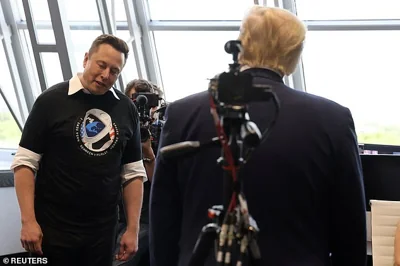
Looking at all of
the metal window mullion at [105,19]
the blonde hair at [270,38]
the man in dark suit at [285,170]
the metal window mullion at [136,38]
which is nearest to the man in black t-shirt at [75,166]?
the man in dark suit at [285,170]

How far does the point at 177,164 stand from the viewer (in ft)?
4.23

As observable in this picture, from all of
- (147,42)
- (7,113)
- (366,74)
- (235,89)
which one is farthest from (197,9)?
(235,89)

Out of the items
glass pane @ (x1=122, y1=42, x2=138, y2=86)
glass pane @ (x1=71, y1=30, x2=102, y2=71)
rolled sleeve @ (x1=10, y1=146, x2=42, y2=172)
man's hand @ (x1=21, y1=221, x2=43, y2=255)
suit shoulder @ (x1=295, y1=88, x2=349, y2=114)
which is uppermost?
glass pane @ (x1=71, y1=30, x2=102, y2=71)

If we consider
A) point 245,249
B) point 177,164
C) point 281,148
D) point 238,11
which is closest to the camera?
point 245,249

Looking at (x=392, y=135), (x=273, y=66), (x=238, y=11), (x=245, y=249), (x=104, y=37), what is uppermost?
(x=238, y=11)

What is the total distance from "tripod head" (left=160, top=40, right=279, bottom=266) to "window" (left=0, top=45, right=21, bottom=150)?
4.97 m

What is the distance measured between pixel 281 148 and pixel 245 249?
11.6 inches

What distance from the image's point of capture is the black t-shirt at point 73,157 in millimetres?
1986

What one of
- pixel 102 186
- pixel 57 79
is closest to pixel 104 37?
pixel 102 186

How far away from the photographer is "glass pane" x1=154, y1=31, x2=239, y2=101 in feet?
16.8

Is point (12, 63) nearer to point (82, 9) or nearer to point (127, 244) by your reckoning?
point (82, 9)

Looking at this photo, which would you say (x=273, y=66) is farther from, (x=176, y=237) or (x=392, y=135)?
(x=392, y=135)

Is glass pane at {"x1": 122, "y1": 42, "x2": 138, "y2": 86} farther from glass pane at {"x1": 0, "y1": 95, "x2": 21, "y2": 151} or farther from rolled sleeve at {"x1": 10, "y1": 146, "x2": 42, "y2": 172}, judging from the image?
rolled sleeve at {"x1": 10, "y1": 146, "x2": 42, "y2": 172}

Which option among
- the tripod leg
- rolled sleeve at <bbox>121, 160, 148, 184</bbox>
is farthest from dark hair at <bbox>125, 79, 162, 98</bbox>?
the tripod leg
